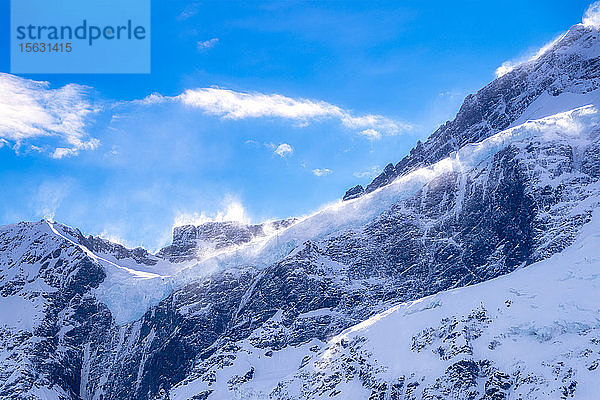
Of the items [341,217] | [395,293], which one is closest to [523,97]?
[341,217]

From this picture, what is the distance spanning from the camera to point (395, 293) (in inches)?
4916

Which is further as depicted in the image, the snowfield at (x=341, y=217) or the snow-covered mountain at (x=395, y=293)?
the snowfield at (x=341, y=217)

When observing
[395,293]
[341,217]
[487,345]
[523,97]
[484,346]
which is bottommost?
[484,346]

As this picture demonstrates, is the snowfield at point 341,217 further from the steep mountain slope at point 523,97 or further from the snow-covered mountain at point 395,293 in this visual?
the steep mountain slope at point 523,97

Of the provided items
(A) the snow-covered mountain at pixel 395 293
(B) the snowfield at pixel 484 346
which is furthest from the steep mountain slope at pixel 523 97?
(B) the snowfield at pixel 484 346

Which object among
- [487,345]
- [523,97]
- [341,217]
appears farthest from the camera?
[523,97]

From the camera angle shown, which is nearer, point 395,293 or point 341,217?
point 395,293

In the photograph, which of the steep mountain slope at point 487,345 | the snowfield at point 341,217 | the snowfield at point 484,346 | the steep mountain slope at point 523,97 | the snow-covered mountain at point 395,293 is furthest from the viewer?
the steep mountain slope at point 523,97

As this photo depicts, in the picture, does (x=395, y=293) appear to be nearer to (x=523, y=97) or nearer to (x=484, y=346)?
(x=484, y=346)

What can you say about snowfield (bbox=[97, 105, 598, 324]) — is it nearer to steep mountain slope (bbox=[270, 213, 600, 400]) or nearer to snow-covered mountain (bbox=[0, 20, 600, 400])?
snow-covered mountain (bbox=[0, 20, 600, 400])

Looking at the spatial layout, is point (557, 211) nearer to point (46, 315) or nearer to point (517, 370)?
point (517, 370)

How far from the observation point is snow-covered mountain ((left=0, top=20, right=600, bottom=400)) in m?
80.8

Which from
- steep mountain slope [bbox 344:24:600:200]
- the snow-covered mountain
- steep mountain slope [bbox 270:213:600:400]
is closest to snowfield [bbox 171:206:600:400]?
steep mountain slope [bbox 270:213:600:400]

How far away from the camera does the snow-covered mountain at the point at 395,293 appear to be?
265 feet
